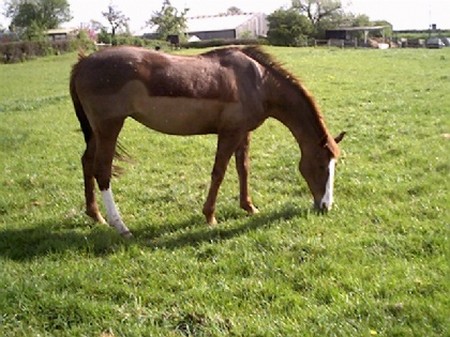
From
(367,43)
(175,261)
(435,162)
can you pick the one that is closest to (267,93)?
(175,261)

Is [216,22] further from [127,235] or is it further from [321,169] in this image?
[127,235]

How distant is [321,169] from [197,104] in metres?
1.70

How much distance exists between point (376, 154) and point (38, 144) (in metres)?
6.89

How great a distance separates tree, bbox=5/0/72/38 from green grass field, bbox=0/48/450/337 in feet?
307

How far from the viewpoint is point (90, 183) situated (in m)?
6.48

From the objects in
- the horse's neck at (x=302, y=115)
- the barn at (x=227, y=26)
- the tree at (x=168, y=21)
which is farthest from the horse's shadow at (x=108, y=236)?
the barn at (x=227, y=26)

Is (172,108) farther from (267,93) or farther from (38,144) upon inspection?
(38,144)

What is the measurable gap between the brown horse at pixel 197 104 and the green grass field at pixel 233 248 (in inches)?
20.7

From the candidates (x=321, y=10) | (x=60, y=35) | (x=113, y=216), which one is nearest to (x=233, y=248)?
(x=113, y=216)

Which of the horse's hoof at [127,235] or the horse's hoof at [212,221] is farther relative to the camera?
the horse's hoof at [212,221]

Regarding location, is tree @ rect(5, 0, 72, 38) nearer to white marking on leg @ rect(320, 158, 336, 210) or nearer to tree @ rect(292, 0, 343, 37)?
tree @ rect(292, 0, 343, 37)

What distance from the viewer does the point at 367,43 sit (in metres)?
67.8

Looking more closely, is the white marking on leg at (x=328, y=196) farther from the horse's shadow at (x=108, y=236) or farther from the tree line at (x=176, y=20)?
the tree line at (x=176, y=20)

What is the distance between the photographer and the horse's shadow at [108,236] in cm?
551
